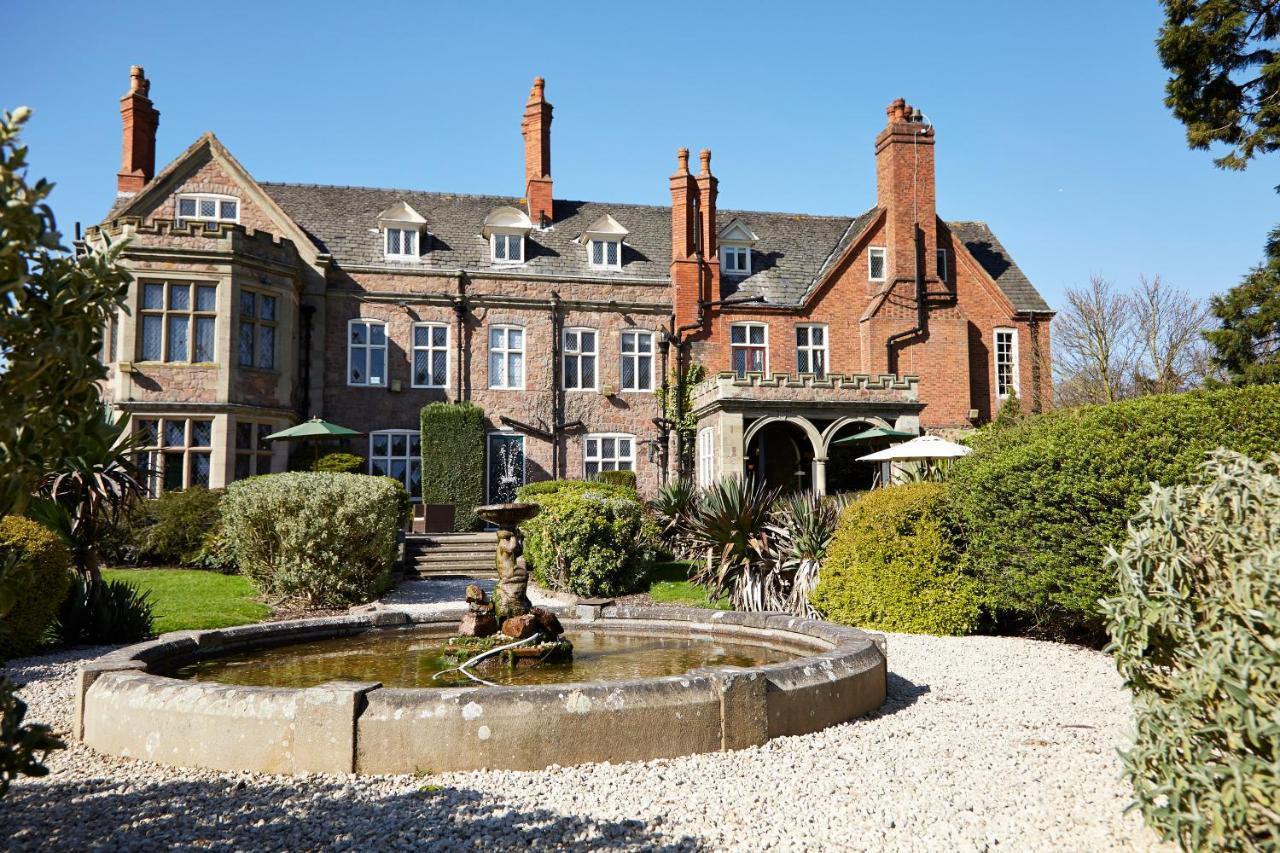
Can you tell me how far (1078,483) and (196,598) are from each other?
12.4 metres

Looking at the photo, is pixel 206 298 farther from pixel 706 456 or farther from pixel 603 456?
pixel 706 456

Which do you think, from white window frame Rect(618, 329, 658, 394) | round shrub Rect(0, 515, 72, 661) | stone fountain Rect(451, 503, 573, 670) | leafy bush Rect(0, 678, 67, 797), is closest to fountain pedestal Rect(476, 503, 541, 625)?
stone fountain Rect(451, 503, 573, 670)

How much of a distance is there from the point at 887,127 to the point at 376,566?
2192 cm

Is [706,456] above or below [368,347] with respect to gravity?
below

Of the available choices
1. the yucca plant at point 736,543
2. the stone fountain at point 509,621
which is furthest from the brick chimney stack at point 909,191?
the stone fountain at point 509,621

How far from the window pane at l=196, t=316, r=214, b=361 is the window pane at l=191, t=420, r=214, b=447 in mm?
1576

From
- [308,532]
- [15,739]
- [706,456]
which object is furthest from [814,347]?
[15,739]

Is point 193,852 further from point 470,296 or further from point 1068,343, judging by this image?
point 1068,343

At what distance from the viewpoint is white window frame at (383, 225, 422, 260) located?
26.4 metres

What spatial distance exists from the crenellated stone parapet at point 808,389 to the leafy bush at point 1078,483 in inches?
503

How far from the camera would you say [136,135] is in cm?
2544

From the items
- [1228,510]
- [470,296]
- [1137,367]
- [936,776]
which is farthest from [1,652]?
[1137,367]

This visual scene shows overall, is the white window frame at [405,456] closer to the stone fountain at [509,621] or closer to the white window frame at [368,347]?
the white window frame at [368,347]

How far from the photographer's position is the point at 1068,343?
126 ft
